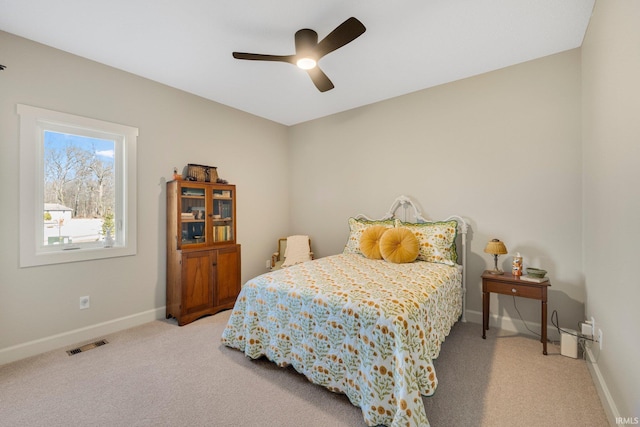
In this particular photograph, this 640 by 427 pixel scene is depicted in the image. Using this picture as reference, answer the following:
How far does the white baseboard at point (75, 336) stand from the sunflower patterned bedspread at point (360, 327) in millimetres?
1259

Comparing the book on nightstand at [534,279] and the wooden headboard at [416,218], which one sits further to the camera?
the wooden headboard at [416,218]

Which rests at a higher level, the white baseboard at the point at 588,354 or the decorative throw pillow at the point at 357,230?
the decorative throw pillow at the point at 357,230

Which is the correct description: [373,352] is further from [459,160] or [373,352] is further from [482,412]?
[459,160]

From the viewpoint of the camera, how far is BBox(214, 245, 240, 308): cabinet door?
350cm

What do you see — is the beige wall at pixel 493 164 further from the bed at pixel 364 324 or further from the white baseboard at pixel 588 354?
the bed at pixel 364 324

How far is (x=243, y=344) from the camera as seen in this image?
98.2 inches

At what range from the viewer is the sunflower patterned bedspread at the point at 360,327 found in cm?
162

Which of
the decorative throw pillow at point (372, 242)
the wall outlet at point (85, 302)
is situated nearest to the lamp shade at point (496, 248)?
the decorative throw pillow at point (372, 242)

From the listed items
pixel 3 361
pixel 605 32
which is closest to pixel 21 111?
pixel 3 361

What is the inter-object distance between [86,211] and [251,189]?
200 cm

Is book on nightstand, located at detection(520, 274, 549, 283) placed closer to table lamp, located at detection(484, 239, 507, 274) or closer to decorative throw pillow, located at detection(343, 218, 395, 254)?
table lamp, located at detection(484, 239, 507, 274)

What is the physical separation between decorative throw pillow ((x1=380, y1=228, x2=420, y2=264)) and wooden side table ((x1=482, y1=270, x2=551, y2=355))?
2.33ft

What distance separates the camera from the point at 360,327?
1772mm

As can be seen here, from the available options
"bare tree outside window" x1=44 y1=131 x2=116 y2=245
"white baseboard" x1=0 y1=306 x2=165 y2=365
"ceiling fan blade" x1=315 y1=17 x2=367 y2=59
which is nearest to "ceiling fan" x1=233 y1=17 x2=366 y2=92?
"ceiling fan blade" x1=315 y1=17 x2=367 y2=59
